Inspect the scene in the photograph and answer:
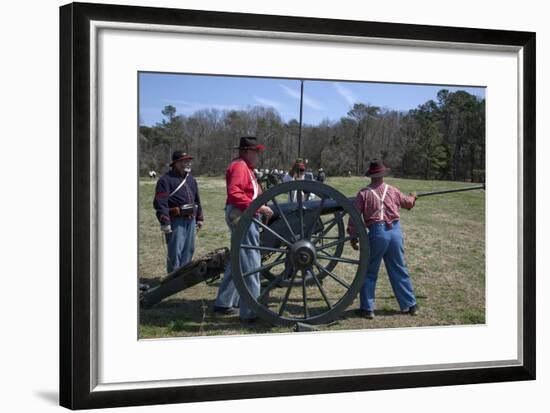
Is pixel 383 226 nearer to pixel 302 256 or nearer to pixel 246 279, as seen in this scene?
pixel 302 256

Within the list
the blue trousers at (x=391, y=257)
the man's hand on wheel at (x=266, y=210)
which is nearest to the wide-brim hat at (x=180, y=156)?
the man's hand on wheel at (x=266, y=210)

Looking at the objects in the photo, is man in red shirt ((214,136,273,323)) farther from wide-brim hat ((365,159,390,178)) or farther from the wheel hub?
wide-brim hat ((365,159,390,178))

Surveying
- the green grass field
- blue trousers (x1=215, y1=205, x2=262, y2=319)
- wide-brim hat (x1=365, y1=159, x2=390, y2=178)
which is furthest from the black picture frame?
wide-brim hat (x1=365, y1=159, x2=390, y2=178)

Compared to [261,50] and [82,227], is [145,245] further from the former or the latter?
[261,50]

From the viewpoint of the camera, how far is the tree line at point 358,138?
6203 mm

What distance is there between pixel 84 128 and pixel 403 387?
343 cm

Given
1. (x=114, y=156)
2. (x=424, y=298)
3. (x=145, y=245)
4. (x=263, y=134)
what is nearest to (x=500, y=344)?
(x=424, y=298)

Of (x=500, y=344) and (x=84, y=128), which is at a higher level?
(x=84, y=128)

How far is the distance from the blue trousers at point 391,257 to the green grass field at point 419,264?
66mm

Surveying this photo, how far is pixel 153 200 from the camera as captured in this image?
609 centimetres

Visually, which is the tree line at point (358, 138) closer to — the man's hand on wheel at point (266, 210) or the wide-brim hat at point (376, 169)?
Answer: the wide-brim hat at point (376, 169)

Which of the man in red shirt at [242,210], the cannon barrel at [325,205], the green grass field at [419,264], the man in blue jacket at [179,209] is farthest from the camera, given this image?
the cannon barrel at [325,205]

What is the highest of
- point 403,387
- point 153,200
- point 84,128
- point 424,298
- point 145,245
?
point 84,128

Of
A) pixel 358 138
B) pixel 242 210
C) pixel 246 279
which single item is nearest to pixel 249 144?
pixel 242 210
